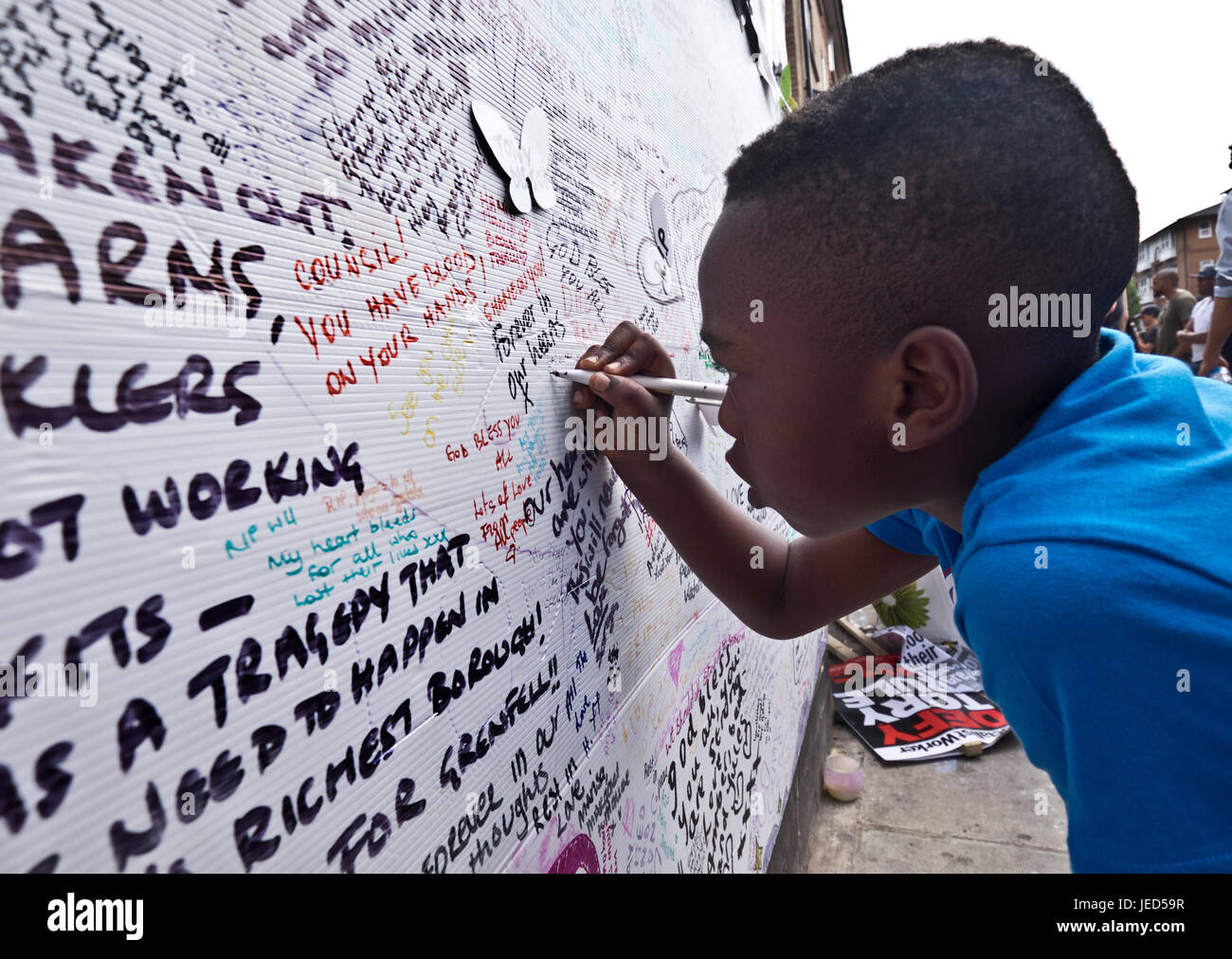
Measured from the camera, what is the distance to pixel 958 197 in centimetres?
68

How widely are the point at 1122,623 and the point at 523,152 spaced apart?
0.71 meters

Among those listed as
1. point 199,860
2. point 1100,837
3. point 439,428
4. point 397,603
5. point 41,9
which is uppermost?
point 41,9

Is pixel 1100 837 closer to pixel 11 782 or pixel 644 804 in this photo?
pixel 644 804

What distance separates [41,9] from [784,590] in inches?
43.1

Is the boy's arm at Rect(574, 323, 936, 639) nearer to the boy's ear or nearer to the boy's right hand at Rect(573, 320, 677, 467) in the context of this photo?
the boy's right hand at Rect(573, 320, 677, 467)

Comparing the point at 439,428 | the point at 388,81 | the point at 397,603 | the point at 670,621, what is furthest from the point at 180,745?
Answer: the point at 670,621

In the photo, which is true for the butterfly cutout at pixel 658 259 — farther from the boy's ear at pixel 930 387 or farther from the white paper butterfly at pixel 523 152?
the boy's ear at pixel 930 387

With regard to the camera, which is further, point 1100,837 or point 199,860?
point 1100,837

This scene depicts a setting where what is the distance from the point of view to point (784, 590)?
3.96ft

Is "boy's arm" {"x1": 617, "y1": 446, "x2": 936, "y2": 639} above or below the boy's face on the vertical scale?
below

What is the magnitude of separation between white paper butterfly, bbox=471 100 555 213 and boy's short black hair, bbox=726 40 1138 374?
27 cm

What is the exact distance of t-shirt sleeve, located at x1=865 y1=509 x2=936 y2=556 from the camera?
45.6 inches

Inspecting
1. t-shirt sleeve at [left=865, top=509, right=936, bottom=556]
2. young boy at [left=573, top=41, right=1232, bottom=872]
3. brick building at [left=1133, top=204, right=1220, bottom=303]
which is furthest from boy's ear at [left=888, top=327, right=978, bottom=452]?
brick building at [left=1133, top=204, right=1220, bottom=303]

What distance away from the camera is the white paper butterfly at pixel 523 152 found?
0.73 meters
